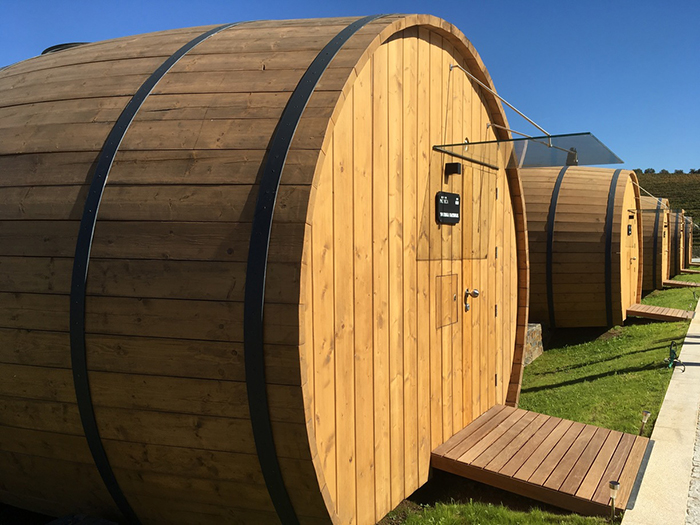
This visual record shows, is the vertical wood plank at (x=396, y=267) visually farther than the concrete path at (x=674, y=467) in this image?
No

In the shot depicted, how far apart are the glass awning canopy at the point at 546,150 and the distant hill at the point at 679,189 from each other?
4305 cm

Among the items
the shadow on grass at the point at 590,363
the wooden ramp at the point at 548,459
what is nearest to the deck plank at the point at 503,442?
the wooden ramp at the point at 548,459

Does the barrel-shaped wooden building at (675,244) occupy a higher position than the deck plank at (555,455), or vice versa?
the barrel-shaped wooden building at (675,244)

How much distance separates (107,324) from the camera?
2867 mm

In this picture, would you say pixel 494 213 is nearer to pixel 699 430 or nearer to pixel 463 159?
pixel 463 159

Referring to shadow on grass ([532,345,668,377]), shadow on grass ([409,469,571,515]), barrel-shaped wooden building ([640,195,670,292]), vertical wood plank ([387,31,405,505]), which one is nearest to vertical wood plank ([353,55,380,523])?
vertical wood plank ([387,31,405,505])

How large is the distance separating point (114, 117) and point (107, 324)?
42.9 inches

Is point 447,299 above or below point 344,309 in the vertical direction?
below

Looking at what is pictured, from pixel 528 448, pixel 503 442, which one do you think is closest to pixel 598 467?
pixel 528 448

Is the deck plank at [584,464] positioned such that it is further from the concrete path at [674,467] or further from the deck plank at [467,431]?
the deck plank at [467,431]

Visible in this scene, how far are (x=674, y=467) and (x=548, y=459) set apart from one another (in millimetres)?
1147

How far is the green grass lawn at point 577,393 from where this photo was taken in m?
4.00

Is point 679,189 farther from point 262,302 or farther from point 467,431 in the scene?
point 262,302

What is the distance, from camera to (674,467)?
487 centimetres
